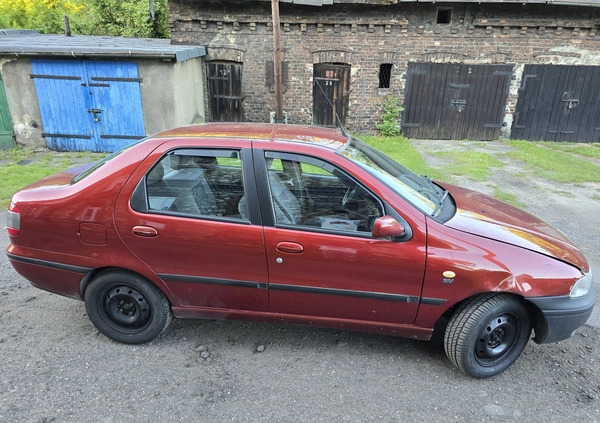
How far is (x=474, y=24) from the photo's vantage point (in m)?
11.4

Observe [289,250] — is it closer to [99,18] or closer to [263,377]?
[263,377]

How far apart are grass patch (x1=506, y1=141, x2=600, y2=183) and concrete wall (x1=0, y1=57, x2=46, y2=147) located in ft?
39.9

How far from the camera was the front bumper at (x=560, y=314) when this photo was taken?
8.75 feet

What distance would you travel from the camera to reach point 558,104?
12.2 meters

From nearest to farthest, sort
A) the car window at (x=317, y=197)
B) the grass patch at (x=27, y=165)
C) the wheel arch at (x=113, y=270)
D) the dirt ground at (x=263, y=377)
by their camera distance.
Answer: the dirt ground at (x=263, y=377) < the car window at (x=317, y=197) < the wheel arch at (x=113, y=270) < the grass patch at (x=27, y=165)

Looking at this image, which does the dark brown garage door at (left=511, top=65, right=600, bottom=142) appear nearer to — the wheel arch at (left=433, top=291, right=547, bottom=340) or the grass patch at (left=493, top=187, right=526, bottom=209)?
the grass patch at (left=493, top=187, right=526, bottom=209)

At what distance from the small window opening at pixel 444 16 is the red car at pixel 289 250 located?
10.4 metres

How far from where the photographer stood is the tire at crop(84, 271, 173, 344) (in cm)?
304

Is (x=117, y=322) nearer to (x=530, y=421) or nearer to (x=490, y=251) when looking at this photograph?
(x=490, y=251)

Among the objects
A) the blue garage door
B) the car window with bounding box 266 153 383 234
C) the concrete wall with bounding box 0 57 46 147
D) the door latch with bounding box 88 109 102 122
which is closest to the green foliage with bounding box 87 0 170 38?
the concrete wall with bounding box 0 57 46 147

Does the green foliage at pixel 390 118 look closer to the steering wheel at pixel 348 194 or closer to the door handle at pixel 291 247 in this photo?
the steering wheel at pixel 348 194

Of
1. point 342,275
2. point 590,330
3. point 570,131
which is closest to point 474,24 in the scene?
point 570,131

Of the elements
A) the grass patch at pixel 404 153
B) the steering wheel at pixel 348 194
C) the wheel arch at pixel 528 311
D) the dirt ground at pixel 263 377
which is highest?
the steering wheel at pixel 348 194

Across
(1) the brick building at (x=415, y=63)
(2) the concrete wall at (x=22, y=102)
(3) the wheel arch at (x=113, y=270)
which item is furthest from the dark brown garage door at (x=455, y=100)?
(3) the wheel arch at (x=113, y=270)
